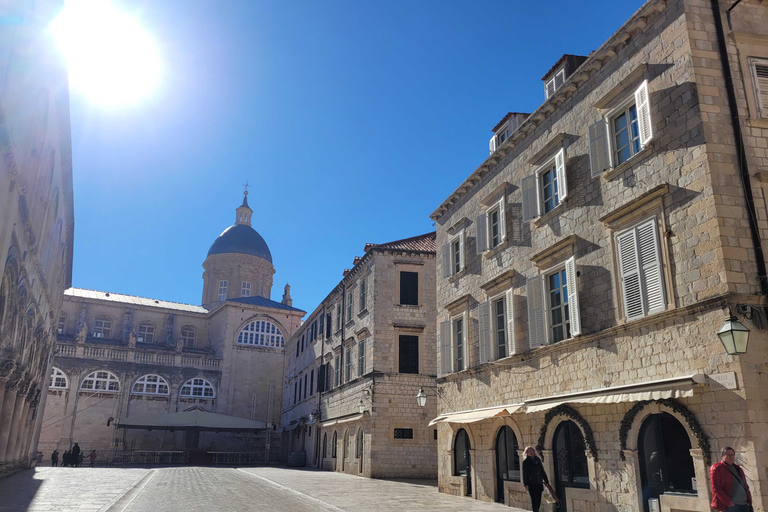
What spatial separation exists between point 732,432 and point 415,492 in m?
11.7

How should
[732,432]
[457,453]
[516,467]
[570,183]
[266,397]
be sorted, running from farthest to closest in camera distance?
[266,397] < [457,453] < [516,467] < [570,183] < [732,432]

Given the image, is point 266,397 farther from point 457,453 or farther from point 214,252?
point 457,453

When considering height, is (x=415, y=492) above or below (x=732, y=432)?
below

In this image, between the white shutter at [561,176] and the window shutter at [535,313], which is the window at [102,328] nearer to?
the window shutter at [535,313]

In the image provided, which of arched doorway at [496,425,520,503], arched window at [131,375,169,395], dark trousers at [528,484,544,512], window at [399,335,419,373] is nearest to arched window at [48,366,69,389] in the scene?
arched window at [131,375,169,395]

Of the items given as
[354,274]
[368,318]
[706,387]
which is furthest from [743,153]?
[354,274]

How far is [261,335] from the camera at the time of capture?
58125 mm

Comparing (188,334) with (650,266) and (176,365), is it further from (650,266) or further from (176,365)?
(650,266)

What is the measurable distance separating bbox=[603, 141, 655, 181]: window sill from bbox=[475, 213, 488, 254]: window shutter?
548 centimetres

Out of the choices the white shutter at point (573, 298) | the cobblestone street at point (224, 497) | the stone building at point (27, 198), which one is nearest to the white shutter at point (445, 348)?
the cobblestone street at point (224, 497)

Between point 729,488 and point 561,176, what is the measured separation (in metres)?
8.30

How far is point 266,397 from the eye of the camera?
183ft

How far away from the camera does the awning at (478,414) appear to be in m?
14.9

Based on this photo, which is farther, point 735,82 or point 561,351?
point 561,351
